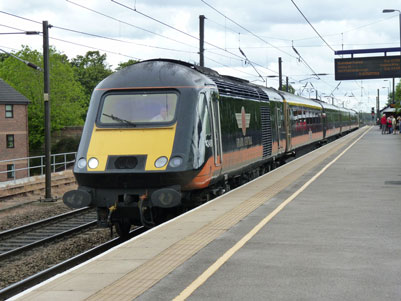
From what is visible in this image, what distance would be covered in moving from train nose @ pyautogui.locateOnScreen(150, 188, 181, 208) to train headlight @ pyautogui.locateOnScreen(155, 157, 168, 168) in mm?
558

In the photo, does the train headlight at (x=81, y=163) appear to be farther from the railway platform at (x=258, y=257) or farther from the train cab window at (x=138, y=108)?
the railway platform at (x=258, y=257)

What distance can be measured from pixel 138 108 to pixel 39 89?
203 feet

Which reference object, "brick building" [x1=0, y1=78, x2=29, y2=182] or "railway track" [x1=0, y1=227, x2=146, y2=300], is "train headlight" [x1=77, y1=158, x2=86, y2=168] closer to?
"railway track" [x1=0, y1=227, x2=146, y2=300]

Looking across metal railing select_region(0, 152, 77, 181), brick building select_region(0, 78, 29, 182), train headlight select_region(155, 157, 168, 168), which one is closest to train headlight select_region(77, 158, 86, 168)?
train headlight select_region(155, 157, 168, 168)

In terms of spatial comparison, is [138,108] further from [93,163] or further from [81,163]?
A: [81,163]

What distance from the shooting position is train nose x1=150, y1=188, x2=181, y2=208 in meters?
10.6

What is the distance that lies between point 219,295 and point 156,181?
16.9 feet

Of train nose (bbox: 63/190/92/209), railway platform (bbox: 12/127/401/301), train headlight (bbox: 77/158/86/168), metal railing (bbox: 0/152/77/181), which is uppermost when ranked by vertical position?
train headlight (bbox: 77/158/86/168)

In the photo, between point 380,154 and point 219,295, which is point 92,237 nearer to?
point 219,295

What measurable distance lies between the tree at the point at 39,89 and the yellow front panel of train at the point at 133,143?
2397 inches

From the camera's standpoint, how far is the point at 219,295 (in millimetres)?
5938

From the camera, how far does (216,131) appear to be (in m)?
12.7

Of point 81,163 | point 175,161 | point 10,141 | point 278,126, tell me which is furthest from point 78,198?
point 10,141

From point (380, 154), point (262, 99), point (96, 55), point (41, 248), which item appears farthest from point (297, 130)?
point (96, 55)
